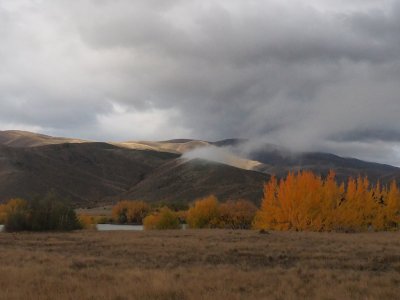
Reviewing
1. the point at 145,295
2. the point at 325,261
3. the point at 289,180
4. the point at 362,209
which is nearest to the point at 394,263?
the point at 325,261

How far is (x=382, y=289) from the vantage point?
15023 millimetres

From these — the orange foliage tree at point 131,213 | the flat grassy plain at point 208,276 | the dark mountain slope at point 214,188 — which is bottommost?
the orange foliage tree at point 131,213

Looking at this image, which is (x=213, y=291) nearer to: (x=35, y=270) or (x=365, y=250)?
(x=35, y=270)

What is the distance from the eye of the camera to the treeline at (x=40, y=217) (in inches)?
2413

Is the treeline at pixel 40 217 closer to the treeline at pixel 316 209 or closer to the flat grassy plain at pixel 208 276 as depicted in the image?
the treeline at pixel 316 209

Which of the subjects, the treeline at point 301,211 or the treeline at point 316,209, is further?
the treeline at point 316,209

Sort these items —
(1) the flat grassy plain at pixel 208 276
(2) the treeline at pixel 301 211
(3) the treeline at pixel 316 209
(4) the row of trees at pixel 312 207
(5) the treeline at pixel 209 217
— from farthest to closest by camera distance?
1. (5) the treeline at pixel 209 217
2. (3) the treeline at pixel 316 209
3. (4) the row of trees at pixel 312 207
4. (2) the treeline at pixel 301 211
5. (1) the flat grassy plain at pixel 208 276

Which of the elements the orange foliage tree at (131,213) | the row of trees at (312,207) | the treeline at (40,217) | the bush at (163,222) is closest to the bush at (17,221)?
the treeline at (40,217)

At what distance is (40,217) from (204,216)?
2929cm

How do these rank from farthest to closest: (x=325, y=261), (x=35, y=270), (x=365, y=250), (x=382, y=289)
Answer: (x=365, y=250) < (x=325, y=261) < (x=35, y=270) < (x=382, y=289)

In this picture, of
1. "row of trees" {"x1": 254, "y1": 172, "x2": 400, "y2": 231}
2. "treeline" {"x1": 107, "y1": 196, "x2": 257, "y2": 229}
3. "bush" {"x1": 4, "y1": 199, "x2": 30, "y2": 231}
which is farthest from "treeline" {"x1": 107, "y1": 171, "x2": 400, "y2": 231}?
"bush" {"x1": 4, "y1": 199, "x2": 30, "y2": 231}

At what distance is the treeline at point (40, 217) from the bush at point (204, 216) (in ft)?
77.3

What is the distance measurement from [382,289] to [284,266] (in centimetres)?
757

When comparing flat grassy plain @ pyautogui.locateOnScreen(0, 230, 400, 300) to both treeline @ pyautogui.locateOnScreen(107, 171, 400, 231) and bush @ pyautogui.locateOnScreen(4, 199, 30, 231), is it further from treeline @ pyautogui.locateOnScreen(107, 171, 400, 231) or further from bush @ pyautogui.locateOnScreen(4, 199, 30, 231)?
treeline @ pyautogui.locateOnScreen(107, 171, 400, 231)
